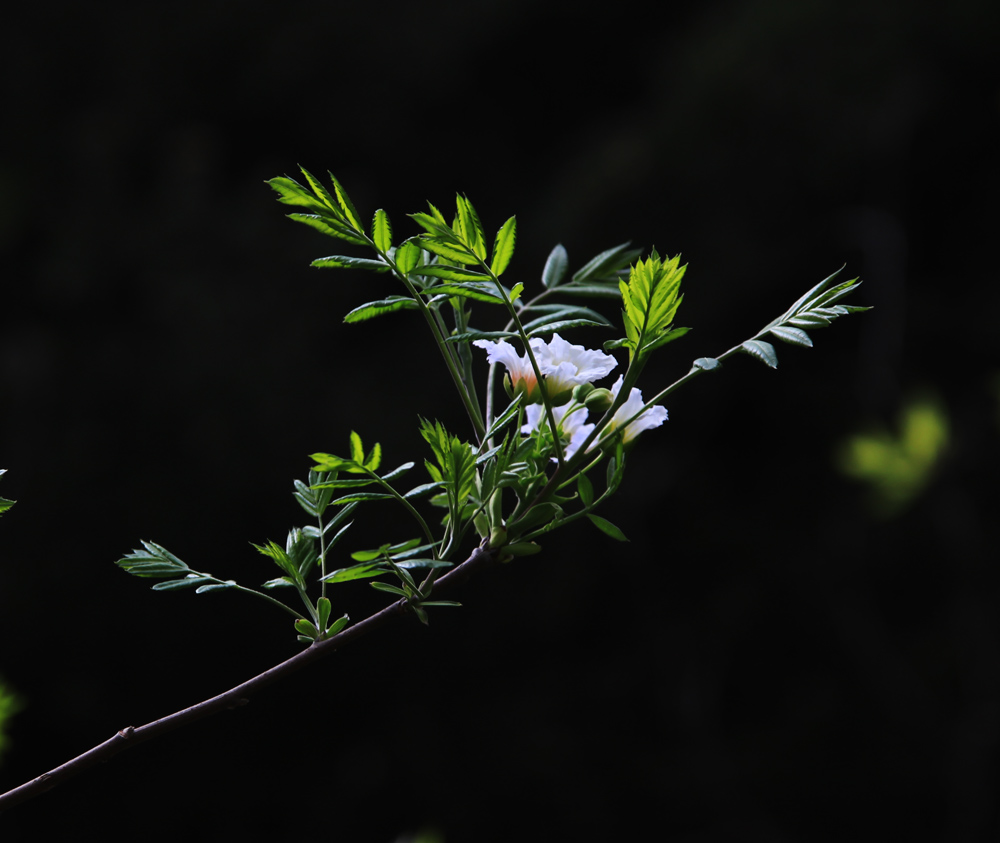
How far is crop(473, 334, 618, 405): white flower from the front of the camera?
1.16 ft

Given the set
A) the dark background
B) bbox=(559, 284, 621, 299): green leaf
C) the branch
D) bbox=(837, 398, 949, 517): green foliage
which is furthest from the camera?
the dark background

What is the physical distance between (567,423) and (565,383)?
0.06ft

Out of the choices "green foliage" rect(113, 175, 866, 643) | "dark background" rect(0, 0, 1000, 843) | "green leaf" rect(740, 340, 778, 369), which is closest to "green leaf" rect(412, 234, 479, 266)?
"green foliage" rect(113, 175, 866, 643)

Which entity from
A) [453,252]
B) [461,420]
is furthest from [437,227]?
[461,420]

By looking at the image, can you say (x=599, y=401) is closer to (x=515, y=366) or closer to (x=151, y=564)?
(x=515, y=366)

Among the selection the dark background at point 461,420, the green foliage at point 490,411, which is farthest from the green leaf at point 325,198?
the dark background at point 461,420

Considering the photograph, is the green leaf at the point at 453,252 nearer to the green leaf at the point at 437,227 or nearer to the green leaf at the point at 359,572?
the green leaf at the point at 437,227

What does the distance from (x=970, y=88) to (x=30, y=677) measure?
269 centimetres

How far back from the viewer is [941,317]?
236 cm

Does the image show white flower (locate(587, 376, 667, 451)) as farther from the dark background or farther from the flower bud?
the dark background

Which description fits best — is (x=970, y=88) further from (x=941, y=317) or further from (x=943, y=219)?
(x=941, y=317)

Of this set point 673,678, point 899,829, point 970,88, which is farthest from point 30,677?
point 970,88

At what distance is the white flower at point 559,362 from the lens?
355 mm

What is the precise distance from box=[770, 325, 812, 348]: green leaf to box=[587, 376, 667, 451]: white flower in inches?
2.1
